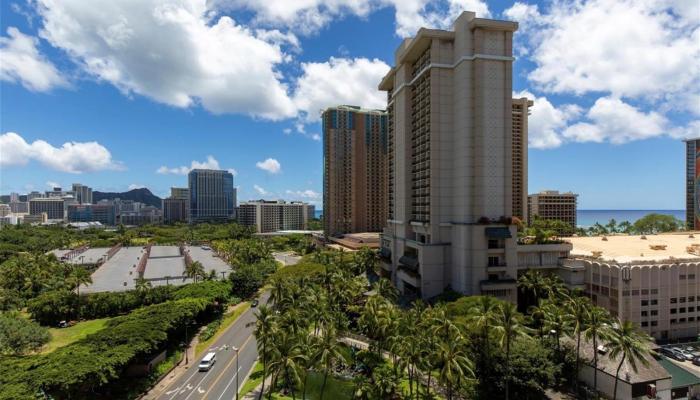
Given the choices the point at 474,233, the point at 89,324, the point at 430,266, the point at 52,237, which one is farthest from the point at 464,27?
the point at 52,237

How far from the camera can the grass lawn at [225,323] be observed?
208ft

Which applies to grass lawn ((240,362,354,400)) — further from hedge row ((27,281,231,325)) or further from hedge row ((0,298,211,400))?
hedge row ((27,281,231,325))

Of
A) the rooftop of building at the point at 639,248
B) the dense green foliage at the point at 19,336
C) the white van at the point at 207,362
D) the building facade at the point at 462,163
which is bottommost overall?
the white van at the point at 207,362

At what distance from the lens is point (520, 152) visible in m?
145

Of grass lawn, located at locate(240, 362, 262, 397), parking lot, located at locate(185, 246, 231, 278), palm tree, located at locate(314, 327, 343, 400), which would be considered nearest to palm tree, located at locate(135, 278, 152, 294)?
parking lot, located at locate(185, 246, 231, 278)

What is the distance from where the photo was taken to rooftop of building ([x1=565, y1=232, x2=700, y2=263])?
7212cm

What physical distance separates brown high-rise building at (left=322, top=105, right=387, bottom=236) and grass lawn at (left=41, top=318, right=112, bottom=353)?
12500 cm

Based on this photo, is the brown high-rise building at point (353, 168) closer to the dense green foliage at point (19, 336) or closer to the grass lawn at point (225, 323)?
the grass lawn at point (225, 323)

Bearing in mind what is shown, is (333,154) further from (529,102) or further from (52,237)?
(52,237)

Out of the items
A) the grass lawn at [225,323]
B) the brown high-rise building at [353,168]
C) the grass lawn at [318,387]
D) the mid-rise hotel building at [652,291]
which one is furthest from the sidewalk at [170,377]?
the brown high-rise building at [353,168]

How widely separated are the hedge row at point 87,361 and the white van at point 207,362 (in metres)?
6.90

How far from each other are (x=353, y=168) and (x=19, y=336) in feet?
488

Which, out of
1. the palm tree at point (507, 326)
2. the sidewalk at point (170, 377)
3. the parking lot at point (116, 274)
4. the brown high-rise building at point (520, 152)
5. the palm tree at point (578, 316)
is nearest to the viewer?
the palm tree at point (507, 326)

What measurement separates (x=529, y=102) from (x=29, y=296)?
170498 mm
